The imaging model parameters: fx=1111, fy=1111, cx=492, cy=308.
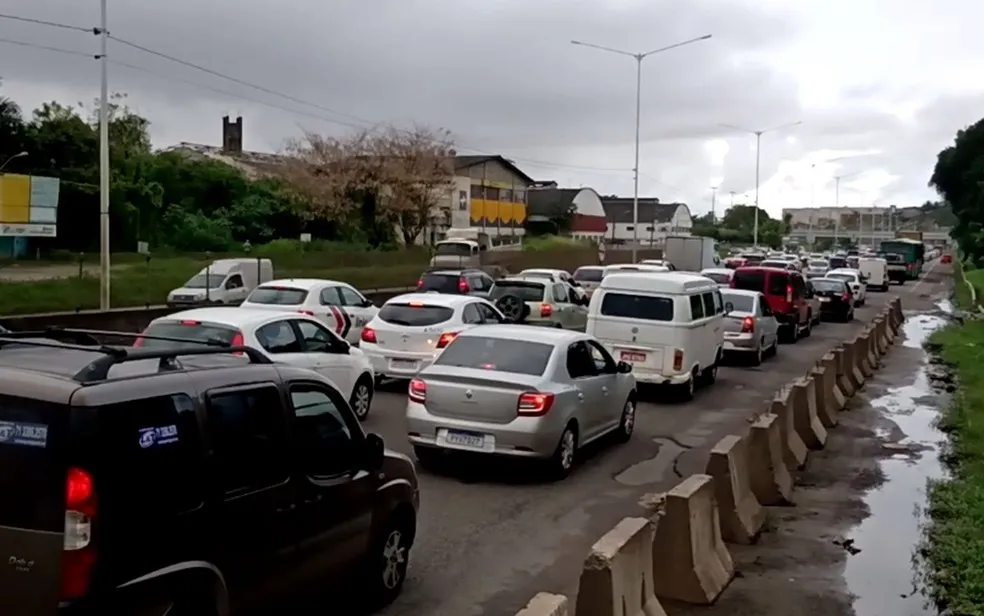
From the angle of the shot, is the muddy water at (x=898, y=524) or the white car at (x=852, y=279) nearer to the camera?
the muddy water at (x=898, y=524)

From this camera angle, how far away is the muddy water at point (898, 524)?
8.39 metres

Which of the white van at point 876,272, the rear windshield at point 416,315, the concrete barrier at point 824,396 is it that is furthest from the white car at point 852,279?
the rear windshield at point 416,315

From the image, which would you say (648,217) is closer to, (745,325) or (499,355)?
(745,325)

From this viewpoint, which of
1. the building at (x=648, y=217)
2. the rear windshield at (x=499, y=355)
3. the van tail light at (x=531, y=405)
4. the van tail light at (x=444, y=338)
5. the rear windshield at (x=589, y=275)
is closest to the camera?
the van tail light at (x=531, y=405)

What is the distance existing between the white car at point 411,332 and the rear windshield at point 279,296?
369 centimetres

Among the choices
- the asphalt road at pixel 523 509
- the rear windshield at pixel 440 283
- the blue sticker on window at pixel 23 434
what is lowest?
the asphalt road at pixel 523 509

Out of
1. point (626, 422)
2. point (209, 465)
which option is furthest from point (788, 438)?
point (209, 465)

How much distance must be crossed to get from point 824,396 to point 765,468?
6043 millimetres

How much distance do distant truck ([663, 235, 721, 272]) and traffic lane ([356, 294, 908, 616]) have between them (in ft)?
133

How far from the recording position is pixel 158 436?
503 centimetres

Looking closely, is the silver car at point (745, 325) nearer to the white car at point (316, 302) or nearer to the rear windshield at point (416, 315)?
the white car at point (316, 302)

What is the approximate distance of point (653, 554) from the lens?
7984 millimetres

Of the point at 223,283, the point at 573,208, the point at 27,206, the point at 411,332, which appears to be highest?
the point at 573,208

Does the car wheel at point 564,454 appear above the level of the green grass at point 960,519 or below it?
above
